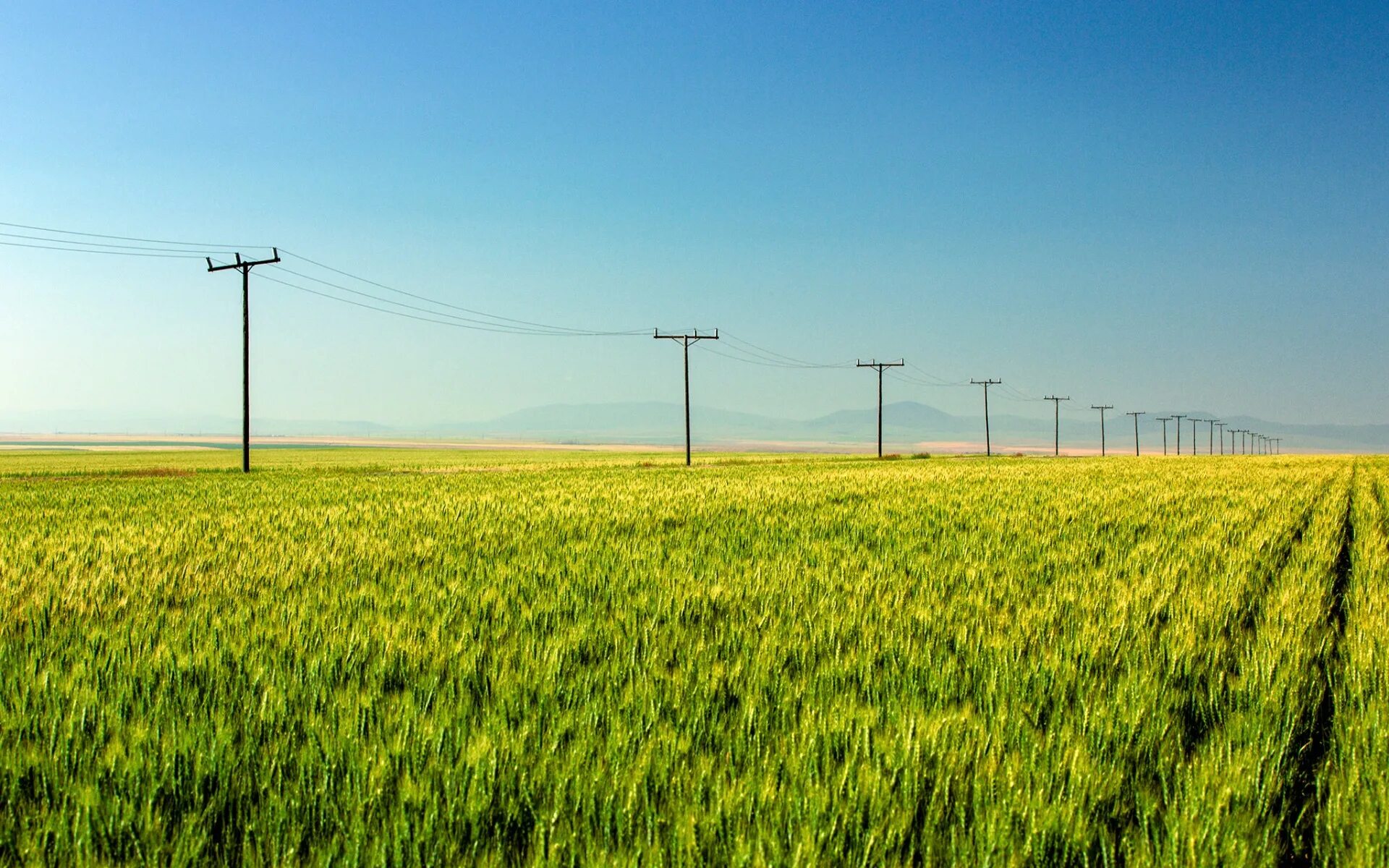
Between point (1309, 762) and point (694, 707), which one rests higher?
point (694, 707)

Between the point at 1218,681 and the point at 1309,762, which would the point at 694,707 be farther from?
the point at 1218,681

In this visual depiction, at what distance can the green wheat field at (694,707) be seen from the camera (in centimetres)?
237

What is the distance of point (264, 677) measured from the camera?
12.7 ft

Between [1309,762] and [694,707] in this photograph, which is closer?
[1309,762]

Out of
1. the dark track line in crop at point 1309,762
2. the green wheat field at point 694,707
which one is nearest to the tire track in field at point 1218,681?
the green wheat field at point 694,707

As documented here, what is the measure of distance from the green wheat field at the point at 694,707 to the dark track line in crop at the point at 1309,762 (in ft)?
0.08

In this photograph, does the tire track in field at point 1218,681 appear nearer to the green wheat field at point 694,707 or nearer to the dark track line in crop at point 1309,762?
the green wheat field at point 694,707

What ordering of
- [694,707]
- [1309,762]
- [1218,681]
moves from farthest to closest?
[1218,681], [694,707], [1309,762]

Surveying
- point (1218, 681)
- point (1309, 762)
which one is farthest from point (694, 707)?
point (1218, 681)

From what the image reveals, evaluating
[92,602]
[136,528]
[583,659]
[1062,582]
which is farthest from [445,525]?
[1062,582]

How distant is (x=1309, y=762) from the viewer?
3.12 m

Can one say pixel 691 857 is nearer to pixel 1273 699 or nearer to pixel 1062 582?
pixel 1273 699

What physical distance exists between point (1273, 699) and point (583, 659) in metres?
3.45

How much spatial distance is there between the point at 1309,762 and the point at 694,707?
2519 mm
